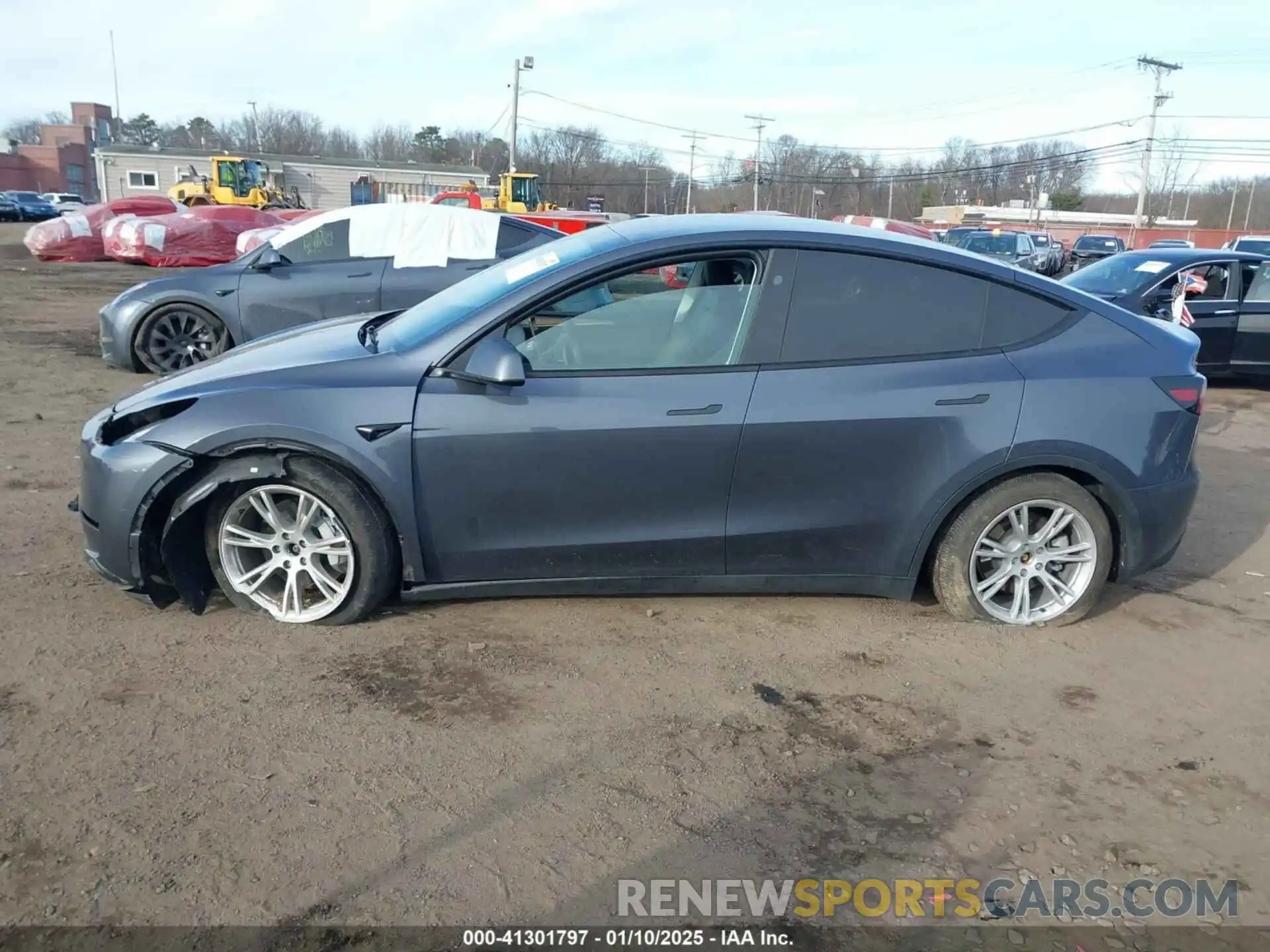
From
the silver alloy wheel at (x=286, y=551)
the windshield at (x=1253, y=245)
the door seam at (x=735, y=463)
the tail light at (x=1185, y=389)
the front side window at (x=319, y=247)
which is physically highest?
the windshield at (x=1253, y=245)

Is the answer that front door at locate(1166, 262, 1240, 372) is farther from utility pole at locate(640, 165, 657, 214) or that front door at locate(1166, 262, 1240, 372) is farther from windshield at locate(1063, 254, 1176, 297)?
utility pole at locate(640, 165, 657, 214)

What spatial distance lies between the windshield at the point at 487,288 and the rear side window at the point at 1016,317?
1.58 meters

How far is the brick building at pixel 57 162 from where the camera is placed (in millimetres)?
88312

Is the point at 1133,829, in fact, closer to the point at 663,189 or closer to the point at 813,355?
the point at 813,355

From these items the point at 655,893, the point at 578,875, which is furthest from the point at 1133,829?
the point at 578,875

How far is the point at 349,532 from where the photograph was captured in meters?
3.81

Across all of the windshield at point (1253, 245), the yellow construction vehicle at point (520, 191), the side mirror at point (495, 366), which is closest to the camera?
the side mirror at point (495, 366)

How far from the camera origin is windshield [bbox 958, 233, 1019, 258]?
86.2 feet

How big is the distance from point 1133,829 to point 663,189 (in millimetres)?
85581

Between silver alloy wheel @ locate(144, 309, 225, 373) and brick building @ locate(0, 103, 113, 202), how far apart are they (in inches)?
3465

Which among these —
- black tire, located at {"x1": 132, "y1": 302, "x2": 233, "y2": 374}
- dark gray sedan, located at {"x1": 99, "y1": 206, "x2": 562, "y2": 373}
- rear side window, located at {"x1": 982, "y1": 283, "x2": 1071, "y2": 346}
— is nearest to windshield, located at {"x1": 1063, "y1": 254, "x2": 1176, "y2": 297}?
rear side window, located at {"x1": 982, "y1": 283, "x2": 1071, "y2": 346}

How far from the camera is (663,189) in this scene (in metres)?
84.4

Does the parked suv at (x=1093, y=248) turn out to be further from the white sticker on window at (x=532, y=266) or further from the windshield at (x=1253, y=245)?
the white sticker on window at (x=532, y=266)

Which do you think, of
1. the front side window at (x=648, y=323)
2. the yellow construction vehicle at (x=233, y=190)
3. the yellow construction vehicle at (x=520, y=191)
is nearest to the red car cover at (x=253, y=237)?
the front side window at (x=648, y=323)
